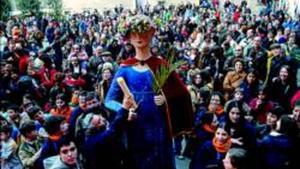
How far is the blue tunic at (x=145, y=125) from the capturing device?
5.60 metres

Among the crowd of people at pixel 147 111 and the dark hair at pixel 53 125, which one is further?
the dark hair at pixel 53 125

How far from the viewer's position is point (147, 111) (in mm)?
5605

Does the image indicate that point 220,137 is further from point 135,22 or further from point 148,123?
point 135,22

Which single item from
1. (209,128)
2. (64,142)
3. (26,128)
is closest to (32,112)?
(26,128)

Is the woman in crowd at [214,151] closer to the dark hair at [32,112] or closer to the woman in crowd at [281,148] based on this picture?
the woman in crowd at [281,148]

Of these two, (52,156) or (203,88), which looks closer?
(52,156)

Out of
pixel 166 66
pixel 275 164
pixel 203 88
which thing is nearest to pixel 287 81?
pixel 203 88

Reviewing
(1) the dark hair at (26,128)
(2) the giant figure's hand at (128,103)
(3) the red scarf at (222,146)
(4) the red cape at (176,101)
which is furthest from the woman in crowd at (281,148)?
(1) the dark hair at (26,128)

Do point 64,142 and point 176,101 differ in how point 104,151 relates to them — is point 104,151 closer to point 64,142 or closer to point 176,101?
point 64,142

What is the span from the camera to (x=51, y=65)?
40.4 ft

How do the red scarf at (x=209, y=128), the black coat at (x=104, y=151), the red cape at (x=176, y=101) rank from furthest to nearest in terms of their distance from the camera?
the red scarf at (x=209, y=128)
the black coat at (x=104, y=151)
the red cape at (x=176, y=101)

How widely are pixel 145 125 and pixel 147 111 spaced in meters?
0.13

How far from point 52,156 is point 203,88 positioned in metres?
3.76

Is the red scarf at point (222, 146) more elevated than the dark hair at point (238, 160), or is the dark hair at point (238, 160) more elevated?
the dark hair at point (238, 160)
